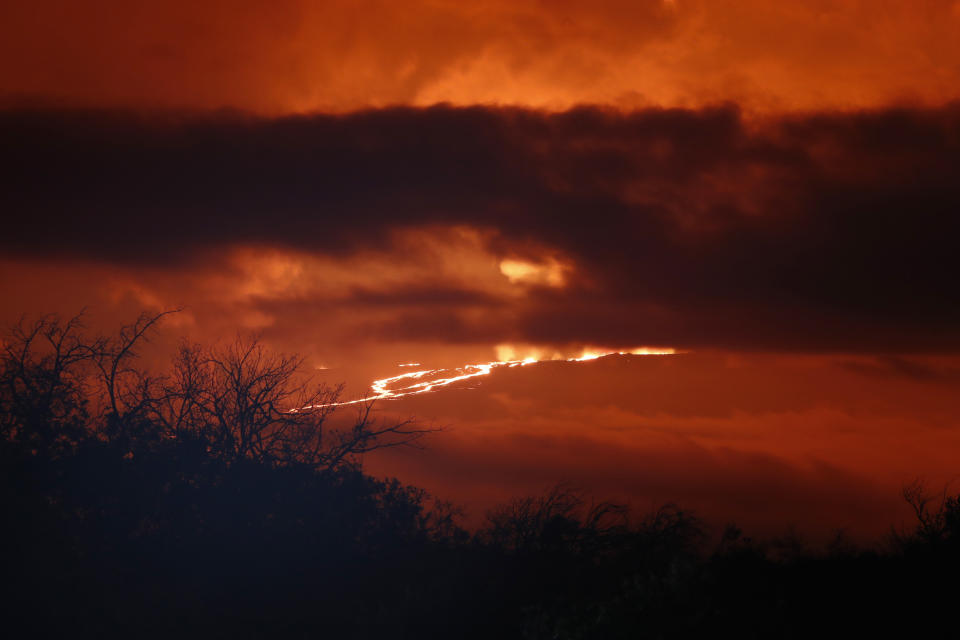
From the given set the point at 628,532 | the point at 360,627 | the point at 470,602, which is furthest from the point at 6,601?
the point at 628,532

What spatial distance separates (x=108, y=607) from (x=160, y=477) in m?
4.00

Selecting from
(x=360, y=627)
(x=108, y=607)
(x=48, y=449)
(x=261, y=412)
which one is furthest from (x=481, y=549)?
(x=48, y=449)

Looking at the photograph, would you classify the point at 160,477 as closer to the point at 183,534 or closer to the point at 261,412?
the point at 183,534

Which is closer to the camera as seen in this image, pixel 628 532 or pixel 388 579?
pixel 388 579

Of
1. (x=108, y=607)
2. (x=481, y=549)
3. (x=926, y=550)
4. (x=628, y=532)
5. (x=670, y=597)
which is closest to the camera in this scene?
(x=670, y=597)

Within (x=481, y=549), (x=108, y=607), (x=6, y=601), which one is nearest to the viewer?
(x=6, y=601)

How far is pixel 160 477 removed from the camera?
1004 inches

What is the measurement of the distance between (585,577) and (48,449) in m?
14.9

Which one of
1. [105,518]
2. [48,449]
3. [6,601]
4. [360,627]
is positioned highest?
[48,449]

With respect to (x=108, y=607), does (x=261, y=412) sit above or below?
above

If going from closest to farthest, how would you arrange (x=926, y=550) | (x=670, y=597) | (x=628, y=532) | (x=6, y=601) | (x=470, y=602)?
(x=670, y=597)
(x=926, y=550)
(x=6, y=601)
(x=470, y=602)
(x=628, y=532)

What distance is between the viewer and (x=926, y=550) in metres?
13.5

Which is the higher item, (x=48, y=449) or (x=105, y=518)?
(x=48, y=449)

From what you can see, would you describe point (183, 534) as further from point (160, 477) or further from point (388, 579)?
point (388, 579)
